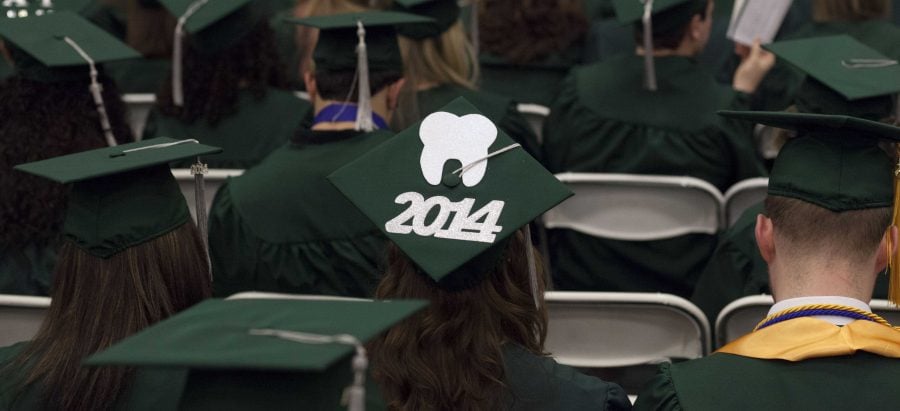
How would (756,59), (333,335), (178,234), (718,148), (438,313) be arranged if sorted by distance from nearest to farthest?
(333,335) < (438,313) < (178,234) < (718,148) < (756,59)

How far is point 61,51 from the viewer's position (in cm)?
366

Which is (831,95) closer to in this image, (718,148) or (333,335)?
(718,148)

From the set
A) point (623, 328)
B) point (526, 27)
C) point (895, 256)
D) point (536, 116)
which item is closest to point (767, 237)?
point (895, 256)

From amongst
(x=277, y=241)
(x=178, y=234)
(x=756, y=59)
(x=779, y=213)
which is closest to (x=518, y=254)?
(x=779, y=213)

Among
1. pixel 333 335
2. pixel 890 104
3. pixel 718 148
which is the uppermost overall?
pixel 333 335

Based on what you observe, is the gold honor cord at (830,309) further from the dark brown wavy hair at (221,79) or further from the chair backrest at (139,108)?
the chair backrest at (139,108)

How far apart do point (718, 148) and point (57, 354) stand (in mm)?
2699

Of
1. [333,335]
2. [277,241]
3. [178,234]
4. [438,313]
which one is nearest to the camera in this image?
[333,335]

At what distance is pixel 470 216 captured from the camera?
87.3 inches

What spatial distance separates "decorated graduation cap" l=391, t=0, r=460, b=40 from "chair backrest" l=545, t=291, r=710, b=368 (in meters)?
1.66

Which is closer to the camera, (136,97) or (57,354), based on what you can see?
(57,354)

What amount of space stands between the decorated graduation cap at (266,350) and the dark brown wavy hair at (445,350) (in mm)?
309

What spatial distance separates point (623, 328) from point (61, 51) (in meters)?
1.91

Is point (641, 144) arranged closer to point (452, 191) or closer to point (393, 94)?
point (393, 94)
